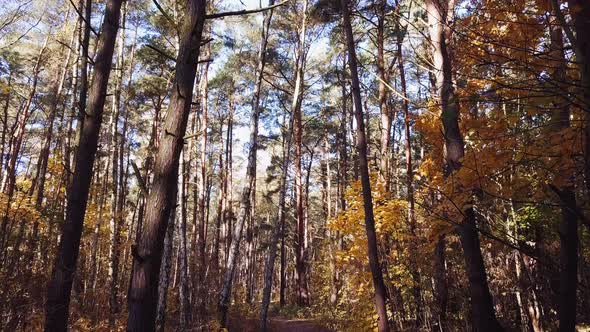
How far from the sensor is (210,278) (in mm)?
12961

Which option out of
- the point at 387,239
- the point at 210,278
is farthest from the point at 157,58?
the point at 387,239

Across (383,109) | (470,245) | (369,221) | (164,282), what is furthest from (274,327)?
(470,245)

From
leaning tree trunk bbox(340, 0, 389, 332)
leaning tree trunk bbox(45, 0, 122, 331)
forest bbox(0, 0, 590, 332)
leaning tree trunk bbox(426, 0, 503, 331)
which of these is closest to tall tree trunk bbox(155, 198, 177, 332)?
forest bbox(0, 0, 590, 332)

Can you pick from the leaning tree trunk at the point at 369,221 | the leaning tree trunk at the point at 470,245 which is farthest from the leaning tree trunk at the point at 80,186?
the leaning tree trunk at the point at 369,221

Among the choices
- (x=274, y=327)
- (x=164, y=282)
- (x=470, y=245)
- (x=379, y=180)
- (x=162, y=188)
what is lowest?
(x=274, y=327)

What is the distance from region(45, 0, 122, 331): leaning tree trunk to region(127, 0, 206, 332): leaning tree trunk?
1948 mm

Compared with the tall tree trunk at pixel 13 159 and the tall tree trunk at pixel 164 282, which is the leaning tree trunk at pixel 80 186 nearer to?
the tall tree trunk at pixel 13 159

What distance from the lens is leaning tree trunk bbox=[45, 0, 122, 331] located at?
13.4 ft

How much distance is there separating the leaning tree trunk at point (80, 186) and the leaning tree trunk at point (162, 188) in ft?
6.39

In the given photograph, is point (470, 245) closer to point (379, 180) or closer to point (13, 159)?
point (379, 180)

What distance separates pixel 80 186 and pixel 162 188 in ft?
7.22

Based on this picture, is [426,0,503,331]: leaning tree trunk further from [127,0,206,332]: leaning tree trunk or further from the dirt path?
the dirt path

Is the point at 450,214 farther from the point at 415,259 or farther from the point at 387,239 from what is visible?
the point at 387,239

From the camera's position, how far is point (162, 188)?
2.75 meters
